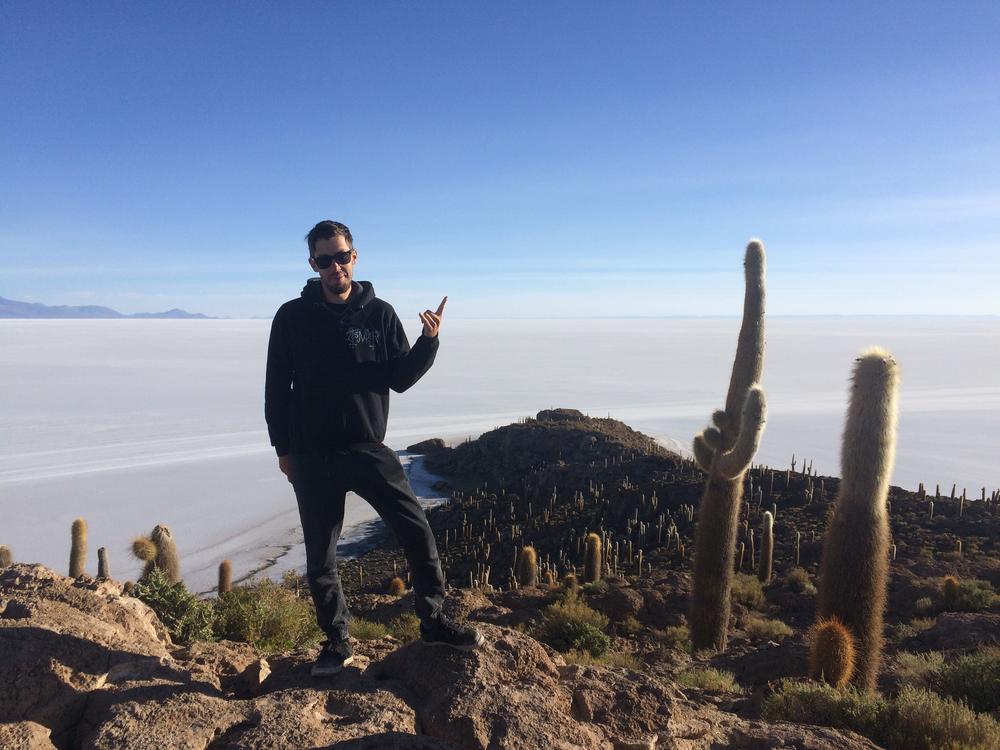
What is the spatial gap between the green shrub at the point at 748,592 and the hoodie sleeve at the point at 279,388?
28.3 feet

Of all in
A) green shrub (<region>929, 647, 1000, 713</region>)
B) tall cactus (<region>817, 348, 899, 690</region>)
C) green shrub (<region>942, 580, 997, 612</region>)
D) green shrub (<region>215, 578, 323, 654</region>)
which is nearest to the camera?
green shrub (<region>929, 647, 1000, 713</region>)

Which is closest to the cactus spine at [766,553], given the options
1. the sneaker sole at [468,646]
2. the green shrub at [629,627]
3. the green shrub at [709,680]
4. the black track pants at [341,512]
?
the green shrub at [629,627]

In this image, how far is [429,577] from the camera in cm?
340

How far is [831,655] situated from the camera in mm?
5586

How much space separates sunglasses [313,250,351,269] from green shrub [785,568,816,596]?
31.3ft

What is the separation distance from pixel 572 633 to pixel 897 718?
404 centimetres

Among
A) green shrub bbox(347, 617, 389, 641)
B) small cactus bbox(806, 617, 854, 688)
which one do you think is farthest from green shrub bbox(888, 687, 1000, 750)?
green shrub bbox(347, 617, 389, 641)

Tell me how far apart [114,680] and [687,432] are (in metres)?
25.8

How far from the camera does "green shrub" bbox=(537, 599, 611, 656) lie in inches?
285

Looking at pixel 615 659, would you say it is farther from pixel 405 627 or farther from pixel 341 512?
pixel 341 512

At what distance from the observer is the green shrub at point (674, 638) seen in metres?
8.14

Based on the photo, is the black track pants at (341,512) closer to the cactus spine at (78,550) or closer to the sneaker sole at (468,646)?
the sneaker sole at (468,646)

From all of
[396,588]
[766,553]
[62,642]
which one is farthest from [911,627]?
[62,642]

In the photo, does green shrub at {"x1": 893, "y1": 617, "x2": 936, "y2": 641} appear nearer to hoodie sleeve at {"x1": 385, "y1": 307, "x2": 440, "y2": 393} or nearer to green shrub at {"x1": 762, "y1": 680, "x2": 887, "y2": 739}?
green shrub at {"x1": 762, "y1": 680, "x2": 887, "y2": 739}
